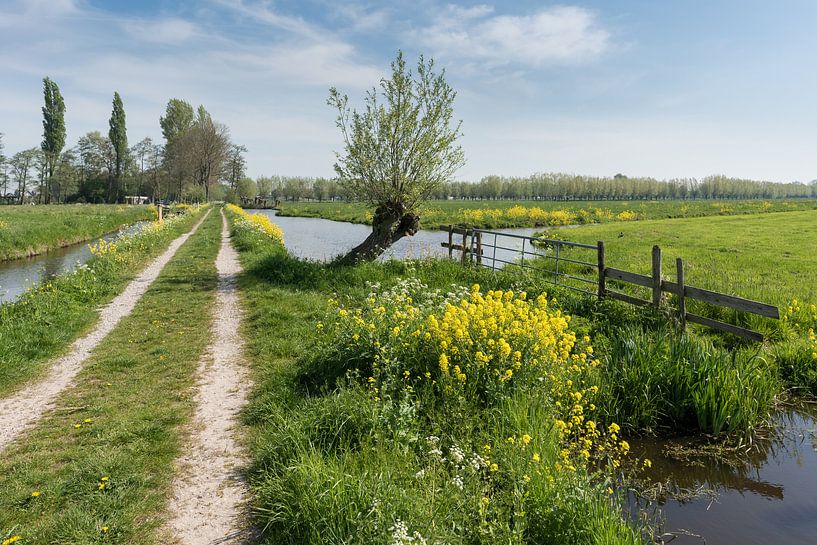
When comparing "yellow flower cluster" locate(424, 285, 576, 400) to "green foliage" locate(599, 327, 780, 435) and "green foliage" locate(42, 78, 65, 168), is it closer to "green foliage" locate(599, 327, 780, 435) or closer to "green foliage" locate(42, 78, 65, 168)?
"green foliage" locate(599, 327, 780, 435)

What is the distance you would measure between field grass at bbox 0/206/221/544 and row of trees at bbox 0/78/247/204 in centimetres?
6126

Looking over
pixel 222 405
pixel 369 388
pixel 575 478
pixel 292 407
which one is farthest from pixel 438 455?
pixel 222 405

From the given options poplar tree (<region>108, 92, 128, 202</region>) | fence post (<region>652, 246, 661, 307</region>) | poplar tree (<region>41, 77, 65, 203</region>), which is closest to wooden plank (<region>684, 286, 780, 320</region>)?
fence post (<region>652, 246, 661, 307</region>)

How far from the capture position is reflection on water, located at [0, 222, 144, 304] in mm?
16031

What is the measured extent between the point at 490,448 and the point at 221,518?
8.30ft

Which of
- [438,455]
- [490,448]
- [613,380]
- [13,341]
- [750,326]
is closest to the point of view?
[438,455]

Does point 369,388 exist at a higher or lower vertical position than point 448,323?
lower

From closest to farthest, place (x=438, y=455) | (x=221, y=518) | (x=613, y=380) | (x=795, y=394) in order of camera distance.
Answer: (x=221, y=518)
(x=438, y=455)
(x=613, y=380)
(x=795, y=394)

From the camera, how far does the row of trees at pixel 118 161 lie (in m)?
63.6

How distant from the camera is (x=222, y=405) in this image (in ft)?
19.8

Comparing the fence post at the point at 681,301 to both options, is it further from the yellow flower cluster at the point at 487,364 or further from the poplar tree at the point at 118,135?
the poplar tree at the point at 118,135

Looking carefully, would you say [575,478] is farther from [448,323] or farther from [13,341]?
[13,341]

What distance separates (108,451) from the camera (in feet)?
15.8

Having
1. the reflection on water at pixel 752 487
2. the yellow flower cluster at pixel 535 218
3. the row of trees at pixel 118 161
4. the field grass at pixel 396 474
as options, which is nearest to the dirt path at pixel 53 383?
the field grass at pixel 396 474
